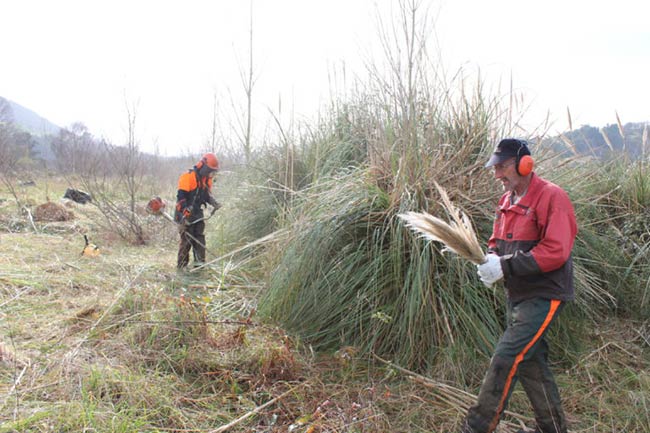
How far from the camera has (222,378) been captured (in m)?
3.02

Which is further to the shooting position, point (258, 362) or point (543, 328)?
point (258, 362)

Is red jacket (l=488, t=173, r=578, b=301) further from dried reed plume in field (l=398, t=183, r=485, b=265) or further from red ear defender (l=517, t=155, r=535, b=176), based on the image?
dried reed plume in field (l=398, t=183, r=485, b=265)

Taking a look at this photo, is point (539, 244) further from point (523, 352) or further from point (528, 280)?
point (523, 352)

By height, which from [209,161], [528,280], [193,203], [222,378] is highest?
[209,161]

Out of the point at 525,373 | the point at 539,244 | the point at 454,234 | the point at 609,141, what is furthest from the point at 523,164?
the point at 609,141

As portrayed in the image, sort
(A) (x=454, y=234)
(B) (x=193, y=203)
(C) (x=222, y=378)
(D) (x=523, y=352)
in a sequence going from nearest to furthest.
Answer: (A) (x=454, y=234) → (D) (x=523, y=352) → (C) (x=222, y=378) → (B) (x=193, y=203)

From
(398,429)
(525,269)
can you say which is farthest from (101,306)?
(525,269)

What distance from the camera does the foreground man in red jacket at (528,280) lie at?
7.48ft

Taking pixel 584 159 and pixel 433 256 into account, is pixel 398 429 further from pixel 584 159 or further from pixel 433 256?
pixel 584 159

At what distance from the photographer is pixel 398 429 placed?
8.67 feet

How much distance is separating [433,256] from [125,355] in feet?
7.88

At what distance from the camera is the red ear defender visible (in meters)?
2.38

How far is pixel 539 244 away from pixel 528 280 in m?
0.24

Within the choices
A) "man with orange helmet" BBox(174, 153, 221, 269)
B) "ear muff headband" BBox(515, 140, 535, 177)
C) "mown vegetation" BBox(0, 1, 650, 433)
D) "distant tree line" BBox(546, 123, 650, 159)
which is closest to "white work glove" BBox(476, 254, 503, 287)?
"ear muff headband" BBox(515, 140, 535, 177)
